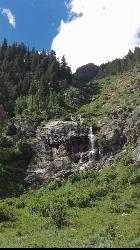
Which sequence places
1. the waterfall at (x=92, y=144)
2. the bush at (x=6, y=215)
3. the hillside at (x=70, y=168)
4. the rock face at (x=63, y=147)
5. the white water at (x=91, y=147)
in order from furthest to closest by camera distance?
the waterfall at (x=92, y=144)
the white water at (x=91, y=147)
the rock face at (x=63, y=147)
the bush at (x=6, y=215)
the hillside at (x=70, y=168)

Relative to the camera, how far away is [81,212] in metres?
53.7

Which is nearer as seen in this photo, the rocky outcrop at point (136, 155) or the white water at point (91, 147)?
the rocky outcrop at point (136, 155)

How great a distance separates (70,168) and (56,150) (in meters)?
6.79

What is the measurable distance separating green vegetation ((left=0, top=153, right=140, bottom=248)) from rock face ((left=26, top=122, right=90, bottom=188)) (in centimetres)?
442

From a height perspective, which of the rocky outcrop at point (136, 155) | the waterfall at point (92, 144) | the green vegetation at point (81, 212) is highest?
the waterfall at point (92, 144)

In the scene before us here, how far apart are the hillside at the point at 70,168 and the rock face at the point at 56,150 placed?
15cm

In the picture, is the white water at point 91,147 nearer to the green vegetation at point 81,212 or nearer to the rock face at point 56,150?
the rock face at point 56,150

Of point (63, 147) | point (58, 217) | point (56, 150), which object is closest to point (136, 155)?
point (63, 147)

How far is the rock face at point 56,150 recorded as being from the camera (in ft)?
246

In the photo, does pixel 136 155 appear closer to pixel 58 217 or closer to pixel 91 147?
pixel 91 147

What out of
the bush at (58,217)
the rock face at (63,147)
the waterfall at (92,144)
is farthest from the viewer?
the waterfall at (92,144)

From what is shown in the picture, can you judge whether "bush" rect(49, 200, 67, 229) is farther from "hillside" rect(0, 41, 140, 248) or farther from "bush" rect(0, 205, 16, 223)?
"bush" rect(0, 205, 16, 223)

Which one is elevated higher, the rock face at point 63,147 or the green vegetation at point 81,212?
the rock face at point 63,147

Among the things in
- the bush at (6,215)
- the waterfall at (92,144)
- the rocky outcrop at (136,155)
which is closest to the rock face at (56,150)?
the waterfall at (92,144)
